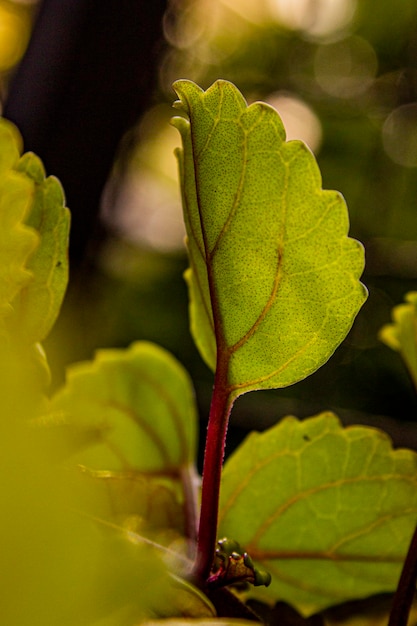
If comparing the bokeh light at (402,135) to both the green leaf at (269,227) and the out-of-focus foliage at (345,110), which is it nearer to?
the out-of-focus foliage at (345,110)

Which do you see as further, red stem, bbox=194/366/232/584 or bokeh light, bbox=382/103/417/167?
bokeh light, bbox=382/103/417/167

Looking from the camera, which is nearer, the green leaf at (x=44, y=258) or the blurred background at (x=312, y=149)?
the green leaf at (x=44, y=258)

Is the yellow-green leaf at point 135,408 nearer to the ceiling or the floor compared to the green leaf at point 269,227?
nearer to the floor

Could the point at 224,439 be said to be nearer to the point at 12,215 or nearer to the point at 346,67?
the point at 12,215

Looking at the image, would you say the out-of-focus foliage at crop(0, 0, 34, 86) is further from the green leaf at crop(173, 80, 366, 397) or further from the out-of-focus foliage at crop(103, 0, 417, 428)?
the green leaf at crop(173, 80, 366, 397)

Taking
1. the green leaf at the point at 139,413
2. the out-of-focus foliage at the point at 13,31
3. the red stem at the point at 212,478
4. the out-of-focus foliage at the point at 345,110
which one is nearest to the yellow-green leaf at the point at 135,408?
the green leaf at the point at 139,413

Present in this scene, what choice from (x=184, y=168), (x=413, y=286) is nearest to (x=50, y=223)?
(x=184, y=168)

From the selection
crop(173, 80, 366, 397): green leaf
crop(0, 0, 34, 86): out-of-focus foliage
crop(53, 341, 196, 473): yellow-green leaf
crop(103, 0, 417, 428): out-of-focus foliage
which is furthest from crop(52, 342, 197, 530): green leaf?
crop(0, 0, 34, 86): out-of-focus foliage
